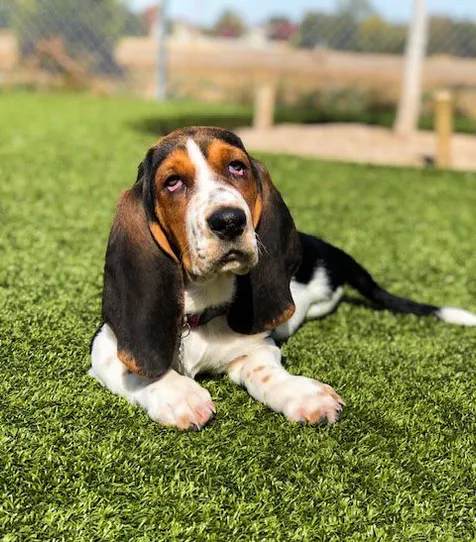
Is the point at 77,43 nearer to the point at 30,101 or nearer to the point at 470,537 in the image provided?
the point at 30,101

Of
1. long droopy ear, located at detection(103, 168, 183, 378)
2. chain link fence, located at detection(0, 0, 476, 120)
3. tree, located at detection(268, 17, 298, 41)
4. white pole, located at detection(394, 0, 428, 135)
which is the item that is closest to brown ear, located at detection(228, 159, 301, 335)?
long droopy ear, located at detection(103, 168, 183, 378)

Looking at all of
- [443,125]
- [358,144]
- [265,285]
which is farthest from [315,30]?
[265,285]

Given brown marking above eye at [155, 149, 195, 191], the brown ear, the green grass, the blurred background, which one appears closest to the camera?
the green grass

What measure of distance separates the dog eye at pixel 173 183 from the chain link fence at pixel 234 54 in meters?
15.9

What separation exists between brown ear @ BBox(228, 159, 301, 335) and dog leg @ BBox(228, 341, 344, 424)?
143 mm

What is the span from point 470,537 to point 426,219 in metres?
4.85

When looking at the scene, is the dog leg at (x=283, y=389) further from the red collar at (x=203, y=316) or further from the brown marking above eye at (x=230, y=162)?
the brown marking above eye at (x=230, y=162)

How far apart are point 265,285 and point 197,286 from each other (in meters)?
0.26

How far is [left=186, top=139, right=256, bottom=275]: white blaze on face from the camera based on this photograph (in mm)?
2480

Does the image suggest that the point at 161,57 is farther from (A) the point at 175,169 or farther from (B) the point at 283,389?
(B) the point at 283,389

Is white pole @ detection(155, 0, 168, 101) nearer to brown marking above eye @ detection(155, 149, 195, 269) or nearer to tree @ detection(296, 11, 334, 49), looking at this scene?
tree @ detection(296, 11, 334, 49)

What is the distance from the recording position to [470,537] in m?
2.17

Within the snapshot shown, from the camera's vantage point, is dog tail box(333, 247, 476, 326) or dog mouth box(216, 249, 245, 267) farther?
dog tail box(333, 247, 476, 326)

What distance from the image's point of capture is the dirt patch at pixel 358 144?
10.8 m
